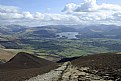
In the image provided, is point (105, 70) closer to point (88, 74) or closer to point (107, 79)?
point (88, 74)

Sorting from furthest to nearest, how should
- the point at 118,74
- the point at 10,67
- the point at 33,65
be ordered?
the point at 33,65
the point at 10,67
the point at 118,74

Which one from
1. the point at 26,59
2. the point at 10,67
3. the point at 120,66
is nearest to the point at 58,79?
the point at 120,66

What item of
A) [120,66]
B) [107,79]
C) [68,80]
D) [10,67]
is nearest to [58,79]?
[68,80]

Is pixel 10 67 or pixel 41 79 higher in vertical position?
pixel 41 79

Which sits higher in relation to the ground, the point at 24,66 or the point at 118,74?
the point at 118,74

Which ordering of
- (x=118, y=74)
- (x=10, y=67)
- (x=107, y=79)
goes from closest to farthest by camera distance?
(x=107, y=79) < (x=118, y=74) < (x=10, y=67)

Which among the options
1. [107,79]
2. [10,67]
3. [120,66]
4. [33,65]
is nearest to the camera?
[107,79]

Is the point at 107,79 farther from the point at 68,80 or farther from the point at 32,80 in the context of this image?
the point at 32,80

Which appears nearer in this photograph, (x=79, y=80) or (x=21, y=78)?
(x=79, y=80)

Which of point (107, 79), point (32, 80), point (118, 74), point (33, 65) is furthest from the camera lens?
point (33, 65)
